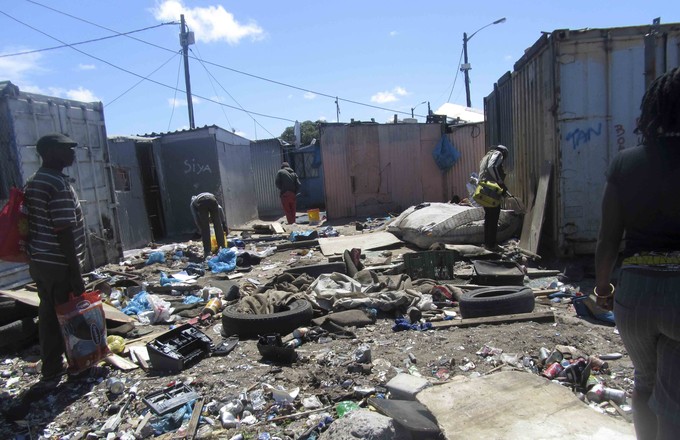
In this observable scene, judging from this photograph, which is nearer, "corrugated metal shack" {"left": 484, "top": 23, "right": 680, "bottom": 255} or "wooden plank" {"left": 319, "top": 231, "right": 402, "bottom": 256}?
"corrugated metal shack" {"left": 484, "top": 23, "right": 680, "bottom": 255}

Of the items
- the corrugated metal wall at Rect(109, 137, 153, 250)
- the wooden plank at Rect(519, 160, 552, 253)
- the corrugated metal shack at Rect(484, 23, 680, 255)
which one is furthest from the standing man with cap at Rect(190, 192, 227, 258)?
the corrugated metal shack at Rect(484, 23, 680, 255)

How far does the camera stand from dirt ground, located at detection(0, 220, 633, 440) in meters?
3.20

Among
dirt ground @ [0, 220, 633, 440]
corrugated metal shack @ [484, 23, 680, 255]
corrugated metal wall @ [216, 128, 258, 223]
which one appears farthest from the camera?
corrugated metal wall @ [216, 128, 258, 223]

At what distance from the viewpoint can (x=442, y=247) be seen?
751 cm

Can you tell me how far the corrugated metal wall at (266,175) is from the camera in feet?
68.1

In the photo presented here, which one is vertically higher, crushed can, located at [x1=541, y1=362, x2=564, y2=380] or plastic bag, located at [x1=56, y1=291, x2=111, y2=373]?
plastic bag, located at [x1=56, y1=291, x2=111, y2=373]

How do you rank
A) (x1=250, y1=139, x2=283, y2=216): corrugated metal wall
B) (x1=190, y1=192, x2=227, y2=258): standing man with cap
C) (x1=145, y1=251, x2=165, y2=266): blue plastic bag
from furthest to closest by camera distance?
(x1=250, y1=139, x2=283, y2=216): corrugated metal wall
(x1=190, y1=192, x2=227, y2=258): standing man with cap
(x1=145, y1=251, x2=165, y2=266): blue plastic bag

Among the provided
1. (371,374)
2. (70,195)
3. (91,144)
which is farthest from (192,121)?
(371,374)

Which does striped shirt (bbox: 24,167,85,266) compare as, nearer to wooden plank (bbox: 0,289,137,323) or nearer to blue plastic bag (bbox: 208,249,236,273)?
wooden plank (bbox: 0,289,137,323)

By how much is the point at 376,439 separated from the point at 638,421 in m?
1.24

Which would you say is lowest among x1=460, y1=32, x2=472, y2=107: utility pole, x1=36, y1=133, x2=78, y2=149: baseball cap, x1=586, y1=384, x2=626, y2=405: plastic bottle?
x1=586, y1=384, x2=626, y2=405: plastic bottle

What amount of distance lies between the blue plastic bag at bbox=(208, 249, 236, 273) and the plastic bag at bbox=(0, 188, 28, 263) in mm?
4439

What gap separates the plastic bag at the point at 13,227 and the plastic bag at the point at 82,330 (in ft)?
1.89

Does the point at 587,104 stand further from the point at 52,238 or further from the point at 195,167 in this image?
the point at 195,167
